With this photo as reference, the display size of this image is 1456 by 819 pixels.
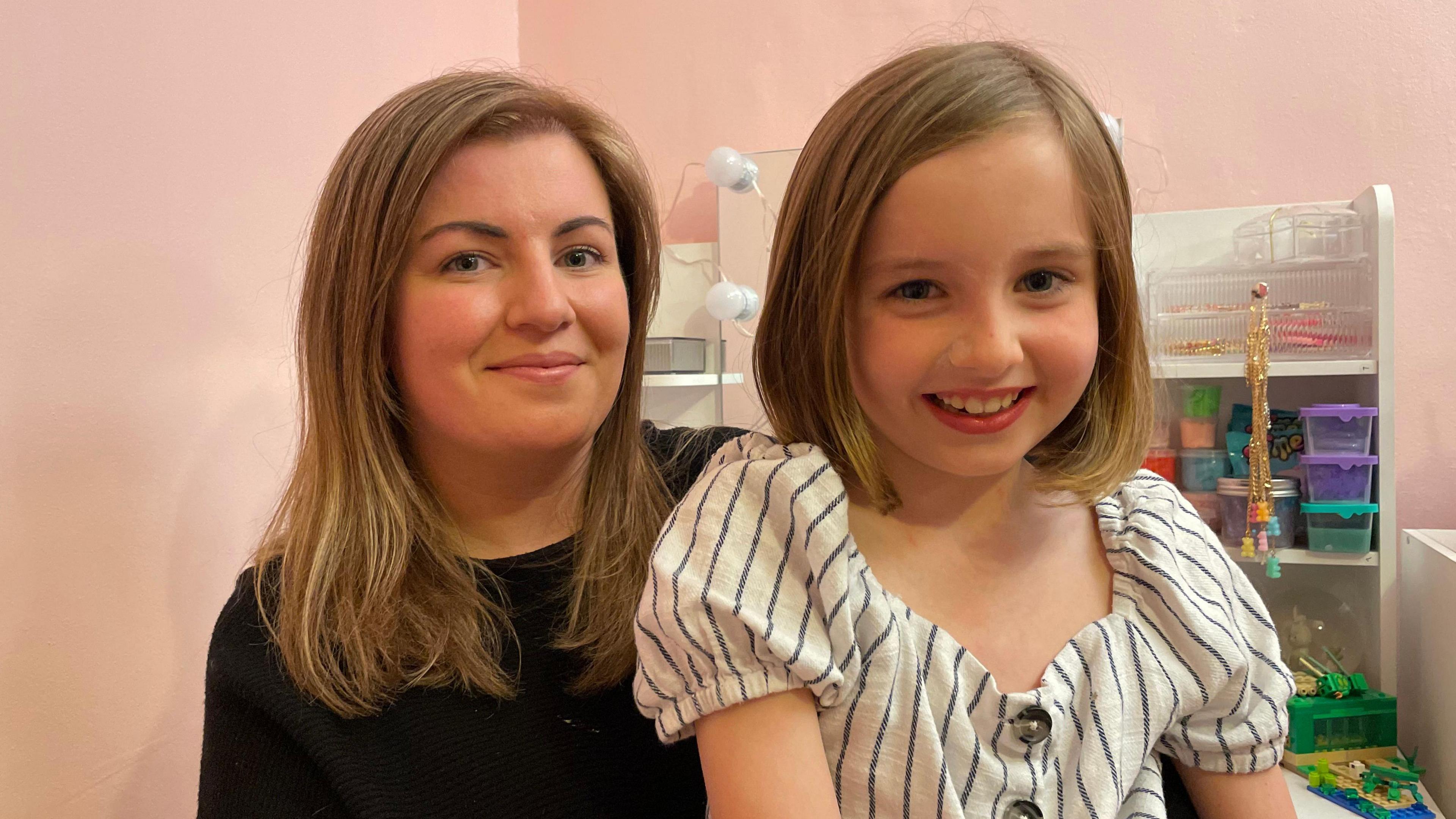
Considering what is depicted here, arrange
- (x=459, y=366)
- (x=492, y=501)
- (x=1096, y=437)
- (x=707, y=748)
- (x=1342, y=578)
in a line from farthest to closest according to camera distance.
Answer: (x=1342, y=578)
(x=492, y=501)
(x=459, y=366)
(x=1096, y=437)
(x=707, y=748)

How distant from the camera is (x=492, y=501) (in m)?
1.05

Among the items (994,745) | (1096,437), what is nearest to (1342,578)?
(1096,437)

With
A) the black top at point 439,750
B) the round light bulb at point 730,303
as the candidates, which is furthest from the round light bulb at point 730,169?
the black top at point 439,750

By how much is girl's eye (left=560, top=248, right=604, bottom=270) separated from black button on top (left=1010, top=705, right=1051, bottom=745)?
0.58m

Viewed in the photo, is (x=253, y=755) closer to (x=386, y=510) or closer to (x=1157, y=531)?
(x=386, y=510)

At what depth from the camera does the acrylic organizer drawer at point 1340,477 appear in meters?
1.62

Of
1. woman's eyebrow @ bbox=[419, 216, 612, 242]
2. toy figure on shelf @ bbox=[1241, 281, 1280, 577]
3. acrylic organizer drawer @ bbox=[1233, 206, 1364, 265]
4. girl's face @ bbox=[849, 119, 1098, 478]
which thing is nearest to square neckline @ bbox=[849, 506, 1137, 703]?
girl's face @ bbox=[849, 119, 1098, 478]

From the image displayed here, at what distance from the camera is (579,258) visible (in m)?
0.99

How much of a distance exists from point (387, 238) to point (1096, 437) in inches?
26.0

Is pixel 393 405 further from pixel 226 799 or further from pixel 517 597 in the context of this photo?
pixel 226 799

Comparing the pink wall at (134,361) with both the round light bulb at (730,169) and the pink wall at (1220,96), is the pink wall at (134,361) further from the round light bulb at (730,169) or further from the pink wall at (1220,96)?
the pink wall at (1220,96)

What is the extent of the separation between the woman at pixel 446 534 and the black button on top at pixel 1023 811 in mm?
342

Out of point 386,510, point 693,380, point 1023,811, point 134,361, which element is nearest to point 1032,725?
point 1023,811

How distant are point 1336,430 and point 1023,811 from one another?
1256 millimetres
